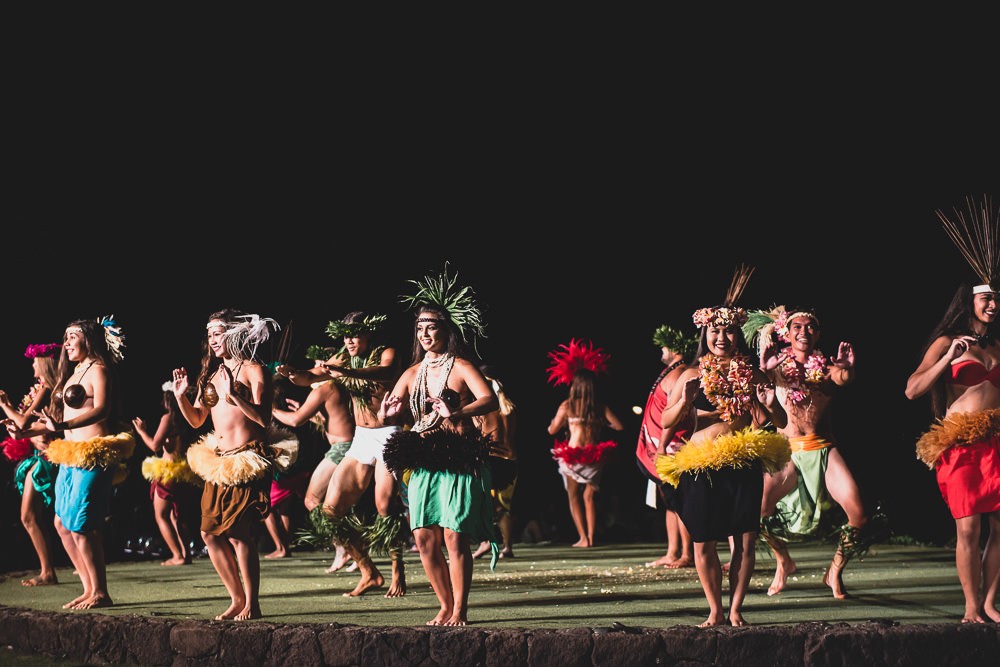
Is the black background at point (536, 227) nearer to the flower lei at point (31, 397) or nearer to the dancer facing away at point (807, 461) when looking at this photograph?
the flower lei at point (31, 397)

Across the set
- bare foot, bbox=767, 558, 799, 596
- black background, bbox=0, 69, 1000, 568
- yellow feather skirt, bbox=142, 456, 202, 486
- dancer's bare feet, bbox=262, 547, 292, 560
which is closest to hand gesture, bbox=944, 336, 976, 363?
bare foot, bbox=767, 558, 799, 596

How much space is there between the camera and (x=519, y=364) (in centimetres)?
1234

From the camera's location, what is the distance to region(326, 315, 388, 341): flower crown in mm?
7262

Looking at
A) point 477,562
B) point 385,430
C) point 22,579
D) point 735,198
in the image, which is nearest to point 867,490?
point 735,198

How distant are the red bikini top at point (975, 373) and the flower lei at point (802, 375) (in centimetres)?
111

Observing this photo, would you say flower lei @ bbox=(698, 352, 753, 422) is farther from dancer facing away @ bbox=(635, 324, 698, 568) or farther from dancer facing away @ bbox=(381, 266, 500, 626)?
dancer facing away @ bbox=(635, 324, 698, 568)

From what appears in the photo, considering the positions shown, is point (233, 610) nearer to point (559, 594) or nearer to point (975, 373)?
point (559, 594)

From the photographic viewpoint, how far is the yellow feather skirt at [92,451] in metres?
6.27

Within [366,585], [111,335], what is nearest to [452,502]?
[366,585]

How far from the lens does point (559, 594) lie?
6.62m

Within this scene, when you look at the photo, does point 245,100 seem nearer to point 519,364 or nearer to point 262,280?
point 262,280

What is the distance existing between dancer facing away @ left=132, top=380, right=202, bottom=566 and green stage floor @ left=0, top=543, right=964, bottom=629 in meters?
0.23

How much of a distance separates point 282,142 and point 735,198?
13.3 feet

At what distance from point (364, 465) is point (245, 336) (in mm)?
1503
